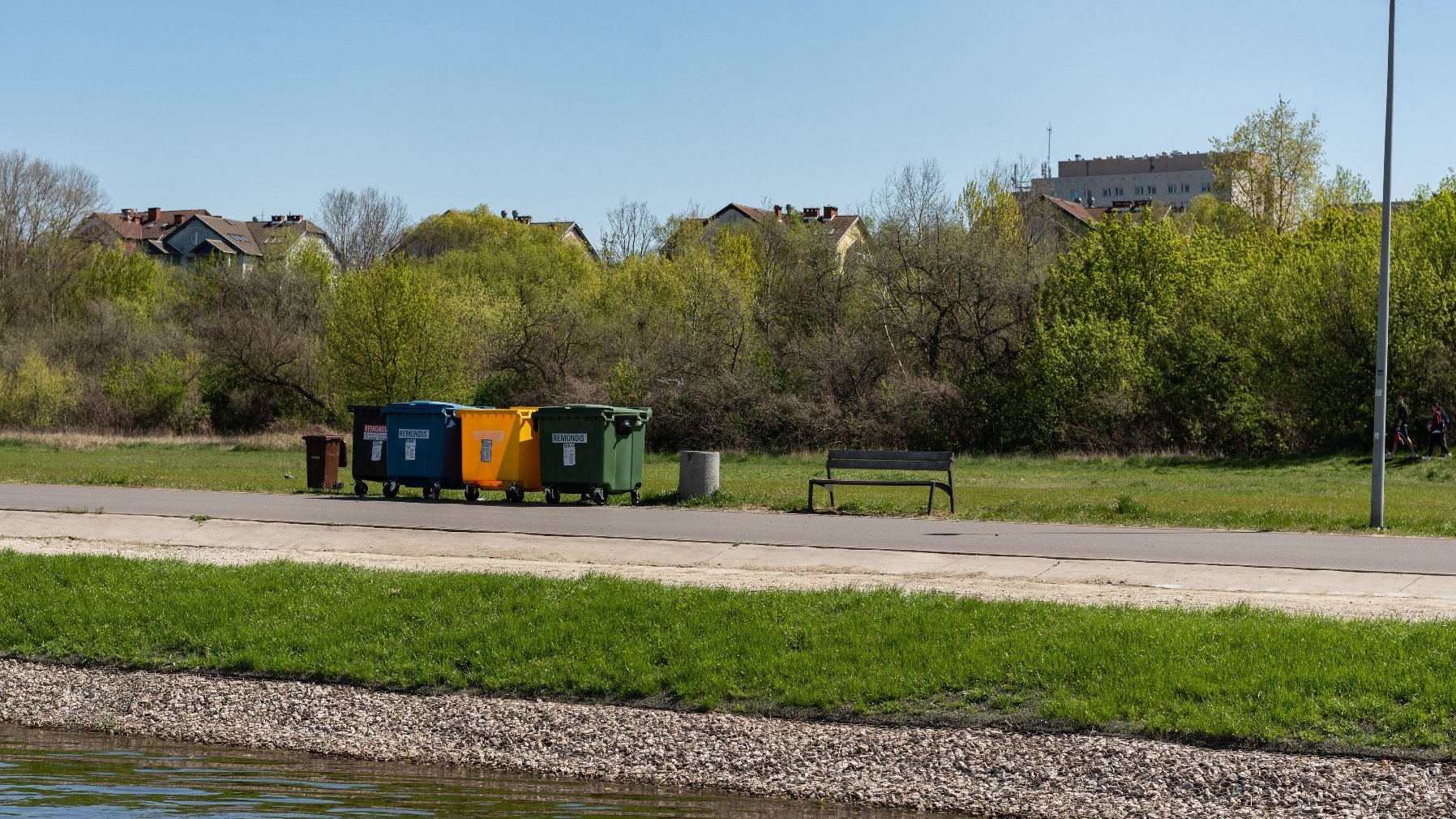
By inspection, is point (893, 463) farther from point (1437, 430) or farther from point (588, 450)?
point (1437, 430)

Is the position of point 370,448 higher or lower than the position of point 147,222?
lower

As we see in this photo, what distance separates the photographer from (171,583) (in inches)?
530

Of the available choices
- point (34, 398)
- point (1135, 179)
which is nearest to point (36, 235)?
point (34, 398)

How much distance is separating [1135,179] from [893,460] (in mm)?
154674

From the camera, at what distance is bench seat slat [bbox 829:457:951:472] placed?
20.5 metres

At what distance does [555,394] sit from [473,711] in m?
39.9

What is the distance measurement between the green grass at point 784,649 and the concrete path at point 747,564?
1.21 metres

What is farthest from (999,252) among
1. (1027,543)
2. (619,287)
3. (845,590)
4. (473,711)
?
(473,711)

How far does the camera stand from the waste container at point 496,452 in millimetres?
22141

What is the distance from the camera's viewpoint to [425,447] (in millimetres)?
22531

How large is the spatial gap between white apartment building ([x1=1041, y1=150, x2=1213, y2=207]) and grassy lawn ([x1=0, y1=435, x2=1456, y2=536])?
5136 inches

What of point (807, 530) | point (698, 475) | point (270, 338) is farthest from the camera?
point (270, 338)

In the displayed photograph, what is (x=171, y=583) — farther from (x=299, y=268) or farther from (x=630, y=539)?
(x=299, y=268)

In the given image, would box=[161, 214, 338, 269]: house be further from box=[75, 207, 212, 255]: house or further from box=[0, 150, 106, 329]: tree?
box=[0, 150, 106, 329]: tree
